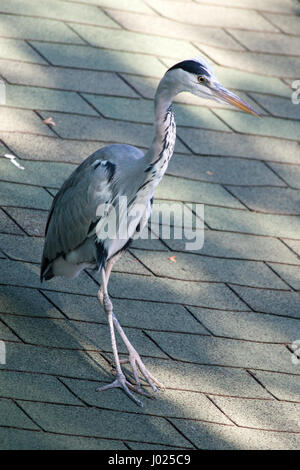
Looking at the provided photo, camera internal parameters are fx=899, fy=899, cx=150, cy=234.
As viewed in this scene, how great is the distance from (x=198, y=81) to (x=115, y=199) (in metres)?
0.70

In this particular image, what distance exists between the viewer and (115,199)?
421 cm

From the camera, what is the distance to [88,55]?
617cm

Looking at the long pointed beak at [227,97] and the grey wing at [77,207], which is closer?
the long pointed beak at [227,97]

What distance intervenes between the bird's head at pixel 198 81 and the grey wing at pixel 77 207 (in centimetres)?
58

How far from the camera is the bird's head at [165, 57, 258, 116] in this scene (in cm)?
386

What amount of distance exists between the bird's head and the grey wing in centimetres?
58

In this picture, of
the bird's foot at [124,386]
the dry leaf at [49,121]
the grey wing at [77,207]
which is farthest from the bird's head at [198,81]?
the dry leaf at [49,121]

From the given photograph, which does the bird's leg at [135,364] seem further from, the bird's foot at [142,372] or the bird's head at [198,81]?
the bird's head at [198,81]

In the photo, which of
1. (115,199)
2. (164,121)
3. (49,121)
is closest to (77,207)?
(115,199)

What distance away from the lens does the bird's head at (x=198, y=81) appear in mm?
3857

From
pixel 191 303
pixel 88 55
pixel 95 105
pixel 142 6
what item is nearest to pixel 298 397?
pixel 191 303
